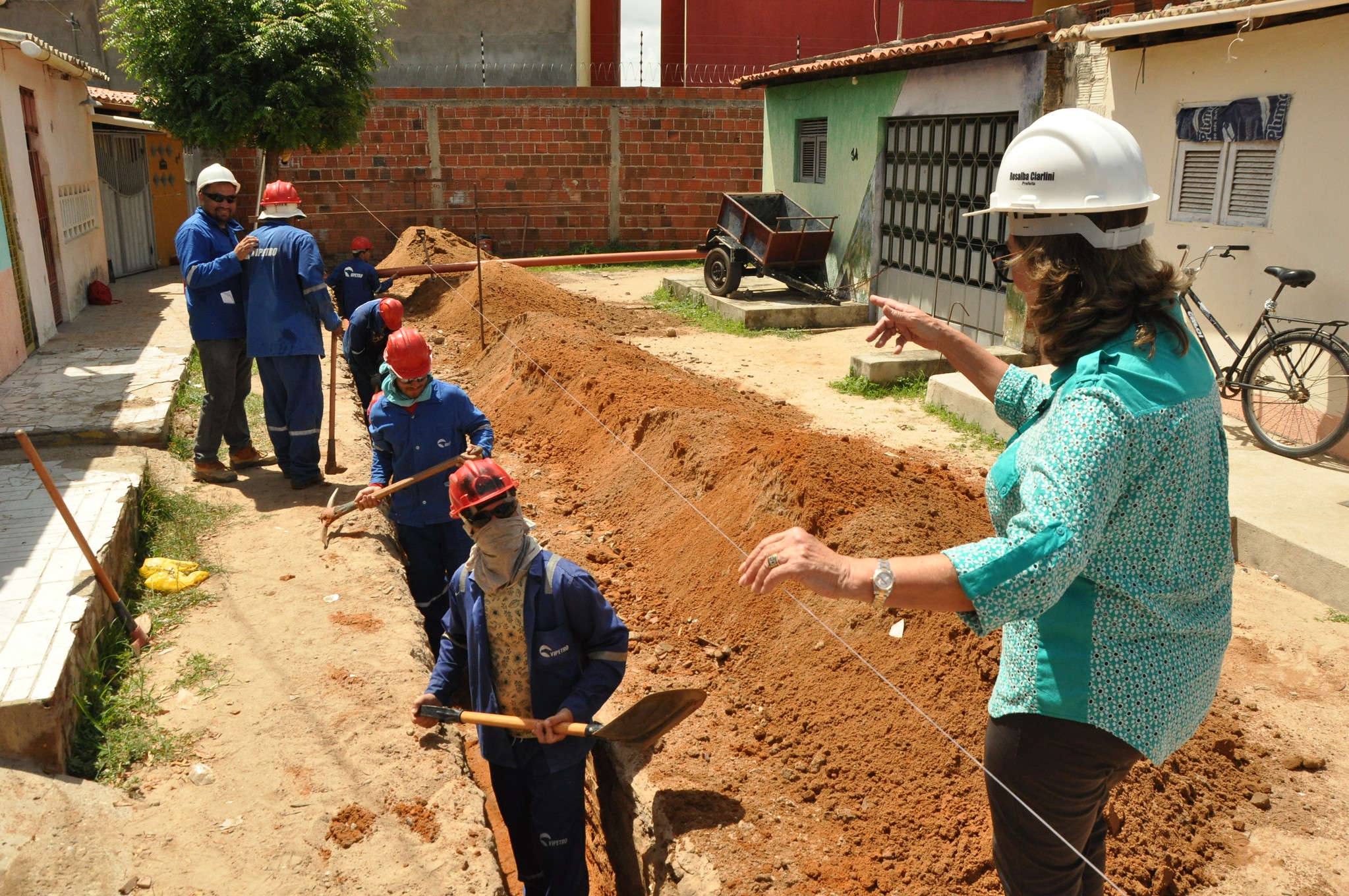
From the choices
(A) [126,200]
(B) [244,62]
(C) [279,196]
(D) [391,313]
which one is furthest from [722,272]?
(A) [126,200]

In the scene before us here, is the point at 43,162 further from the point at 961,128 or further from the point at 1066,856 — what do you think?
the point at 1066,856

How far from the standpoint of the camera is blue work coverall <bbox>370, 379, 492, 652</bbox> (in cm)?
497

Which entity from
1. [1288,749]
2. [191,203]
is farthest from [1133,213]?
[191,203]

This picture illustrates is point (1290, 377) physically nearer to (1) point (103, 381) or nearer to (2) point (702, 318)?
(2) point (702, 318)

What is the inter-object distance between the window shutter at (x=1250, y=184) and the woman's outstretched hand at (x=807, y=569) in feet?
22.5

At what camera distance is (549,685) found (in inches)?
135

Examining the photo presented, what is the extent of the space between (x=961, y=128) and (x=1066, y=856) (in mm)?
10054

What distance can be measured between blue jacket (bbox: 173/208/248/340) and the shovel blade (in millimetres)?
4255

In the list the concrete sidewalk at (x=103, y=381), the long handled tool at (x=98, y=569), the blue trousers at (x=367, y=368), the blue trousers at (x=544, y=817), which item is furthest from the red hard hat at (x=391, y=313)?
the blue trousers at (x=544, y=817)

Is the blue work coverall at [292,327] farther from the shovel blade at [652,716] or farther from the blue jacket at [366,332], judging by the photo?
the shovel blade at [652,716]

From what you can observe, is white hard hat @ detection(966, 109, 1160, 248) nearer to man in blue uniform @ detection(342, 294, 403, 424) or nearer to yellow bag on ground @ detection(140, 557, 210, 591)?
yellow bag on ground @ detection(140, 557, 210, 591)

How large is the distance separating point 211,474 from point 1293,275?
7.26 m

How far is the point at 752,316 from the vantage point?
41.4 feet

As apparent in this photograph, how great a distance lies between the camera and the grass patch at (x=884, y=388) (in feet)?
31.0
